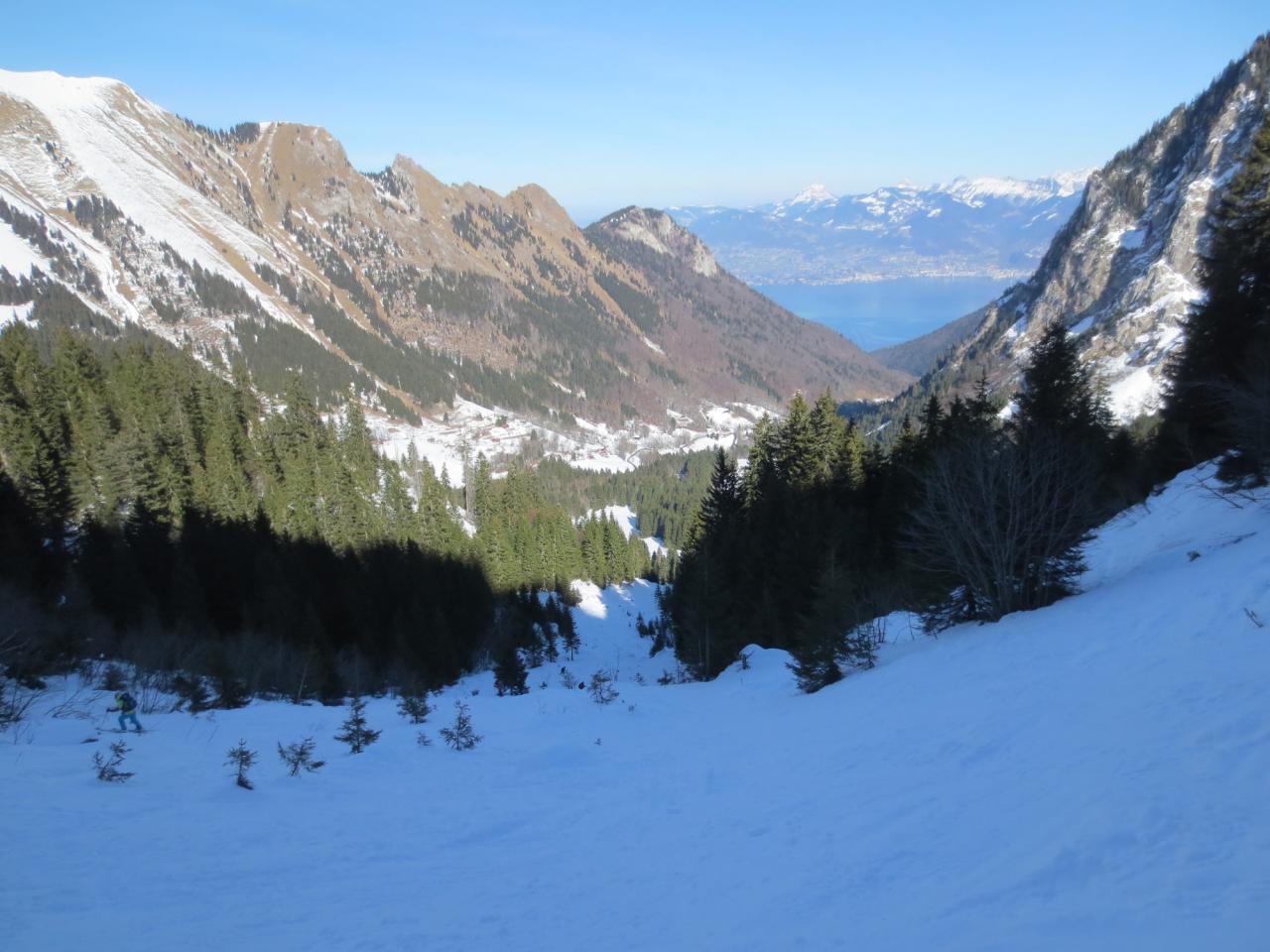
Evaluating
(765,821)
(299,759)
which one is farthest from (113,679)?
(765,821)

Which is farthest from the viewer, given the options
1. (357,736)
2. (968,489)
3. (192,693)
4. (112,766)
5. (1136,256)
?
(1136,256)

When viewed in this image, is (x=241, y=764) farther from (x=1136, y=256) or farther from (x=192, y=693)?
(x=1136, y=256)

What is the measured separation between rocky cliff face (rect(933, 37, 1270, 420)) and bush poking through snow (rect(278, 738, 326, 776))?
123 m

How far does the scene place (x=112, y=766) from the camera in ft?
30.7

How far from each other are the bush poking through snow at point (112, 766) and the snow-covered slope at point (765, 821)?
23 centimetres

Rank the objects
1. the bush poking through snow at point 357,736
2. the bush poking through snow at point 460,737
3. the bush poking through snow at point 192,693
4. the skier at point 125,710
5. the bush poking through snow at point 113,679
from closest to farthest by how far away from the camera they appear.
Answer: the skier at point 125,710 → the bush poking through snow at point 357,736 → the bush poking through snow at point 460,737 → the bush poking through snow at point 192,693 → the bush poking through snow at point 113,679

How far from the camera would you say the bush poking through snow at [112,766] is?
916cm

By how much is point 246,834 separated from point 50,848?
204cm

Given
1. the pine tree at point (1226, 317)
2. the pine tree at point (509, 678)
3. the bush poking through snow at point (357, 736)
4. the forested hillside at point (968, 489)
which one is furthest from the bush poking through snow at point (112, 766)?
the pine tree at point (1226, 317)

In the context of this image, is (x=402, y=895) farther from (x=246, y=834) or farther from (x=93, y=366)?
(x=93, y=366)

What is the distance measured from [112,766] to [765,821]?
961 cm

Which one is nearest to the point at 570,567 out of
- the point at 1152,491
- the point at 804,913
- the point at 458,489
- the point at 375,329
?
the point at 458,489

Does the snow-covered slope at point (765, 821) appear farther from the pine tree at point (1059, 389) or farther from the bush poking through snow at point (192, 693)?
the pine tree at point (1059, 389)

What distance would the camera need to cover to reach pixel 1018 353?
532 feet
